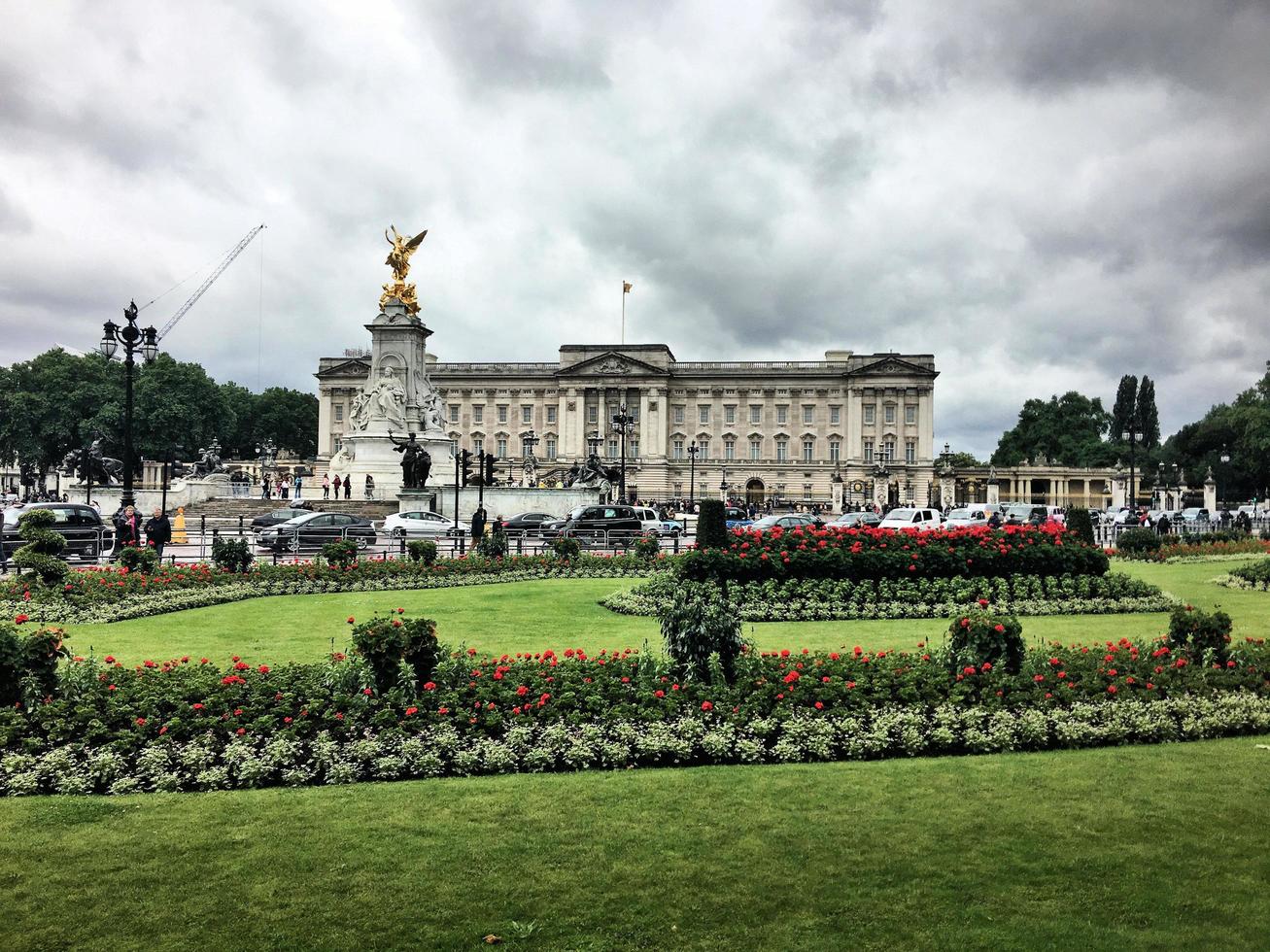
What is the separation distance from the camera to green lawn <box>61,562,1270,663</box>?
11.5 metres

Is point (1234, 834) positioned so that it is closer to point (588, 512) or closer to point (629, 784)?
point (629, 784)

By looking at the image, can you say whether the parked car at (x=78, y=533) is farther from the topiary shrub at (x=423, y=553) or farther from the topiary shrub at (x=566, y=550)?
the topiary shrub at (x=566, y=550)

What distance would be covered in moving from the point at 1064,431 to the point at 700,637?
113m

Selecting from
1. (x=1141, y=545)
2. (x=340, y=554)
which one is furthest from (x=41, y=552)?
(x=1141, y=545)

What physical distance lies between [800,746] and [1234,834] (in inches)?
112

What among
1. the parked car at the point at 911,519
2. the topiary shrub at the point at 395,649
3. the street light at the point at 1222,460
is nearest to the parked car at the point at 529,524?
the parked car at the point at 911,519

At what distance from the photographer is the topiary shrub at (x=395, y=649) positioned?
790 cm

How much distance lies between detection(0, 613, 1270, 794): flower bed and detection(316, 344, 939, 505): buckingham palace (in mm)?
79819

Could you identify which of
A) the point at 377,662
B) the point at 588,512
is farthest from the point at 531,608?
the point at 588,512

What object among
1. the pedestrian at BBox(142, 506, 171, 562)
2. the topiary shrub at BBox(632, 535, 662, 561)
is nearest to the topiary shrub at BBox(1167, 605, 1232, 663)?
the topiary shrub at BBox(632, 535, 662, 561)

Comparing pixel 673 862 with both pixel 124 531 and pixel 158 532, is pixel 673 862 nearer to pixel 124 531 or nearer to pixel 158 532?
pixel 158 532

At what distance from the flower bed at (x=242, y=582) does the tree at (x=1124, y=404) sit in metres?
99.0

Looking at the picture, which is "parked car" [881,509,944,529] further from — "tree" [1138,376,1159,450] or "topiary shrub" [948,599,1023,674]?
"tree" [1138,376,1159,450]

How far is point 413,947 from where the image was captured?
427 cm
